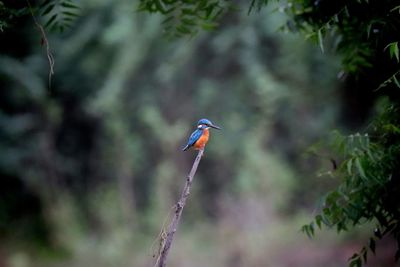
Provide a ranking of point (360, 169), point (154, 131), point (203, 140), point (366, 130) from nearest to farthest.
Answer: point (360, 169) → point (366, 130) → point (203, 140) → point (154, 131)

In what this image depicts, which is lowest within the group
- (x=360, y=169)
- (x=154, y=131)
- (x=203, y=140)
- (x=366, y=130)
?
(x=360, y=169)

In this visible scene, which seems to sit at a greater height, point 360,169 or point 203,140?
point 203,140

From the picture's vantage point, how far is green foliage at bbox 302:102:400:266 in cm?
352

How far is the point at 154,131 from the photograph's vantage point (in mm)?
13188

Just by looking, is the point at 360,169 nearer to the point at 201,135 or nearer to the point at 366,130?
the point at 366,130

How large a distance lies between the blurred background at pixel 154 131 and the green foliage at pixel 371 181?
319 inches

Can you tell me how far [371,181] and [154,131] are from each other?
9.82m

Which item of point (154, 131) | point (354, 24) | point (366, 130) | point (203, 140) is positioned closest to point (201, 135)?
point (203, 140)

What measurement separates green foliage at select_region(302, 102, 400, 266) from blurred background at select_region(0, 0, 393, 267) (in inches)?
319

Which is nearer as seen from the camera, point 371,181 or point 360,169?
point 360,169

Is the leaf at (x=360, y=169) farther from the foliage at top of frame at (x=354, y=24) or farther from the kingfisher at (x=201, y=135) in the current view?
the kingfisher at (x=201, y=135)

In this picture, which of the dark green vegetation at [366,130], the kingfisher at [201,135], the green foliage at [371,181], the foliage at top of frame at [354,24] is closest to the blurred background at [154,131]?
the kingfisher at [201,135]

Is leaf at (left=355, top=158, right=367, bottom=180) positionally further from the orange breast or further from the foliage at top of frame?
the orange breast

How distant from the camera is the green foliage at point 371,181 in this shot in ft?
11.6
